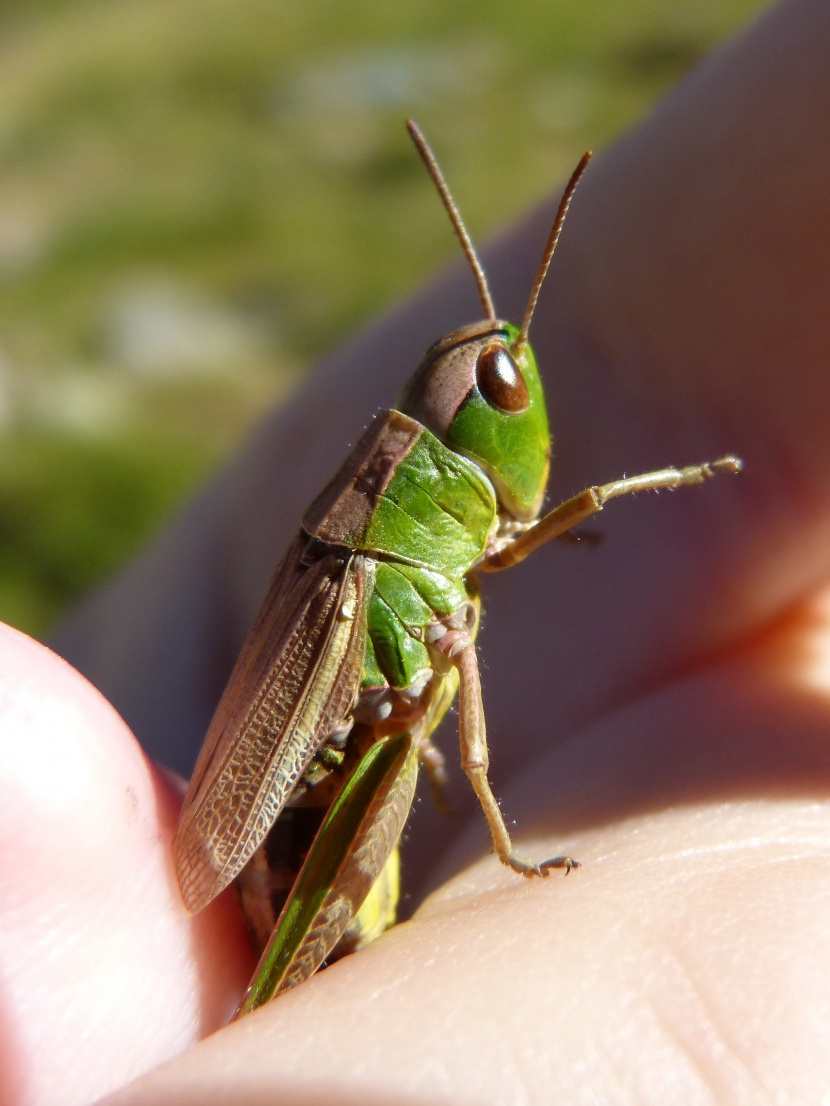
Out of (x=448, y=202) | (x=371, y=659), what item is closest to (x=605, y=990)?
(x=371, y=659)

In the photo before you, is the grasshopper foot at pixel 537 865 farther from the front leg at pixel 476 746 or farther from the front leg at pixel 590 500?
the front leg at pixel 590 500

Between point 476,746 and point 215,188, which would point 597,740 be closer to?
point 476,746

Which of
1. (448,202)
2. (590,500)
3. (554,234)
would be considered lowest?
(590,500)

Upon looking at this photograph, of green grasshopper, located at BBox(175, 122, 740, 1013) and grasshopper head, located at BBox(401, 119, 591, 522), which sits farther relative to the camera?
grasshopper head, located at BBox(401, 119, 591, 522)

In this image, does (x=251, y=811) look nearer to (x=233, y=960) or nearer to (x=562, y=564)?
(x=233, y=960)

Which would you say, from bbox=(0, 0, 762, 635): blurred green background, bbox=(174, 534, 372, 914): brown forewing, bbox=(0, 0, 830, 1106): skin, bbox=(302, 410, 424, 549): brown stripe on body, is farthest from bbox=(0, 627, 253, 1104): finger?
bbox=(0, 0, 762, 635): blurred green background

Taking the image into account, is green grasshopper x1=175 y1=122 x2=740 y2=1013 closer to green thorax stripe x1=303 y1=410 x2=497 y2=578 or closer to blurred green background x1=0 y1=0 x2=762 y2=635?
green thorax stripe x1=303 y1=410 x2=497 y2=578

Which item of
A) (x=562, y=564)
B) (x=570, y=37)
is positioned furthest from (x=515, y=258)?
(x=570, y=37)
